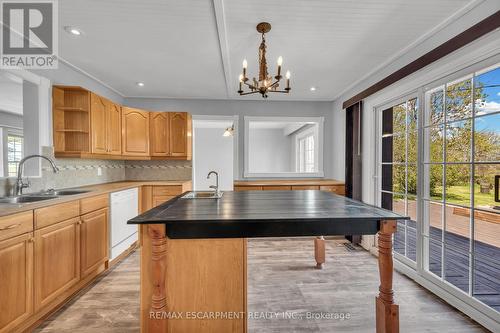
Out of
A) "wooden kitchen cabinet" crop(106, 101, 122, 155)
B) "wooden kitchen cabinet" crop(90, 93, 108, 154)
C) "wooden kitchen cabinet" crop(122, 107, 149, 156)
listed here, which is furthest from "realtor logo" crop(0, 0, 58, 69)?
"wooden kitchen cabinet" crop(122, 107, 149, 156)

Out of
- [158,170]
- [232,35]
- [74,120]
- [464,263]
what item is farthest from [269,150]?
[464,263]

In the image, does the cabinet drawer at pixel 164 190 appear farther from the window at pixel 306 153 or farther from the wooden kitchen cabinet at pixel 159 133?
the window at pixel 306 153

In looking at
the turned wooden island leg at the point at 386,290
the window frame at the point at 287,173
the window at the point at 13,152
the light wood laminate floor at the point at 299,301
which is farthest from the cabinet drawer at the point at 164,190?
the turned wooden island leg at the point at 386,290

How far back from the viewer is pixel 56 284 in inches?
74.4

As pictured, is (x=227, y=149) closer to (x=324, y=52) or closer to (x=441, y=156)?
(x=324, y=52)

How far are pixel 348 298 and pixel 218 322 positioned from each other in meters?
1.25

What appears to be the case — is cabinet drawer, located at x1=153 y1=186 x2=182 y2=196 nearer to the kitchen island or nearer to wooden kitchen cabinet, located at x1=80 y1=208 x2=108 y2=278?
wooden kitchen cabinet, located at x1=80 y1=208 x2=108 y2=278

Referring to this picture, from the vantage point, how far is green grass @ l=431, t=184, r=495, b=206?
5.80 ft

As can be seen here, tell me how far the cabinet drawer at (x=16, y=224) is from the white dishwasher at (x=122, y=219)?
102 cm

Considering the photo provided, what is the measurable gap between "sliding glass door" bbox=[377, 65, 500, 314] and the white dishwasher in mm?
3275

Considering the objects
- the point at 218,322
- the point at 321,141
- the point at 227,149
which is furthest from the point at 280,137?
the point at 218,322

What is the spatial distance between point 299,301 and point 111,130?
3253 millimetres

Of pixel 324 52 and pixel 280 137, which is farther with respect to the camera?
pixel 280 137

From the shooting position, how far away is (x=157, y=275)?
1386 millimetres
